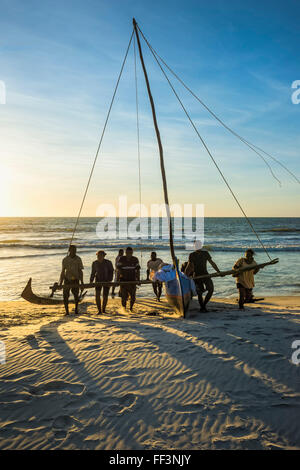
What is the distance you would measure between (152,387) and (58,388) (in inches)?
49.2

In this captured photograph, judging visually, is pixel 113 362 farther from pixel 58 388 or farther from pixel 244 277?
pixel 244 277

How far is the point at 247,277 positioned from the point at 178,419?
5952 millimetres

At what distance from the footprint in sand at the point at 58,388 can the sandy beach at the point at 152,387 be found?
13mm

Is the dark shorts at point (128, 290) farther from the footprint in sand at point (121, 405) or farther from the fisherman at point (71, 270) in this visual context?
the footprint in sand at point (121, 405)

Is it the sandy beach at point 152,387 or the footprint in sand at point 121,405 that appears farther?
the footprint in sand at point 121,405

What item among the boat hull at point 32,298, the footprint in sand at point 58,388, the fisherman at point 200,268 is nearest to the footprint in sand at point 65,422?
the footprint in sand at point 58,388

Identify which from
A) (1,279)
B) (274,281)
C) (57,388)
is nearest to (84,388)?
(57,388)

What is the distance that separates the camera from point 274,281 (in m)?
14.8

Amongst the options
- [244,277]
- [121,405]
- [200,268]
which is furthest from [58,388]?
[244,277]

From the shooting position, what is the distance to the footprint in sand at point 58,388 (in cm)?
402

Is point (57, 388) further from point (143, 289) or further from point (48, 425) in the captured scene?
point (143, 289)

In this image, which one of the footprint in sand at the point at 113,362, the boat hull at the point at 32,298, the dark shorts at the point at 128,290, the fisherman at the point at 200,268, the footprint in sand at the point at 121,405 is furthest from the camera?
the boat hull at the point at 32,298

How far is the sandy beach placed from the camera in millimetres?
3244

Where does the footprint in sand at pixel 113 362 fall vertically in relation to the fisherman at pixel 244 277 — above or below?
below
